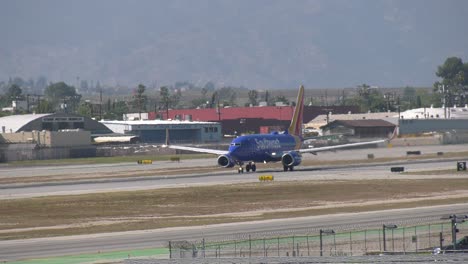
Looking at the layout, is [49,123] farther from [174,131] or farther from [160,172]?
[160,172]

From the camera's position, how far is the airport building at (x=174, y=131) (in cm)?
18675

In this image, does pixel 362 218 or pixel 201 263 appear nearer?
pixel 201 263

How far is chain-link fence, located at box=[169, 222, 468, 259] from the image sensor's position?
46156 mm

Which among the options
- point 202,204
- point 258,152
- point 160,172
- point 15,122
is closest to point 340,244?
point 202,204

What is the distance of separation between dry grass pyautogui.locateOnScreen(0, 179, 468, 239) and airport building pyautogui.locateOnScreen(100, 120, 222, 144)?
97583 millimetres

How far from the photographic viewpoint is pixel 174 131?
187 metres

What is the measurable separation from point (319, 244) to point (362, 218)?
1473cm

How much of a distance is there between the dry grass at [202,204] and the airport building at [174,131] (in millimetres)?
97583

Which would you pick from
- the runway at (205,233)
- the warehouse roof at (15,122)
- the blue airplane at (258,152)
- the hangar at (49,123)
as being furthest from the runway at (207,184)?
the warehouse roof at (15,122)

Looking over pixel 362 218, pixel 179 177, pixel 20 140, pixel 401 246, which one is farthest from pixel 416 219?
pixel 20 140

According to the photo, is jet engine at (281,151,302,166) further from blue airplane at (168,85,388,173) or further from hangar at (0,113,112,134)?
hangar at (0,113,112,134)

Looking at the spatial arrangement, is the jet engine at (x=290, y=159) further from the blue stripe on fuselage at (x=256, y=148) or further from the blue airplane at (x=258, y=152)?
the blue stripe on fuselage at (x=256, y=148)

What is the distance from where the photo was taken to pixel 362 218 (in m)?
62.9

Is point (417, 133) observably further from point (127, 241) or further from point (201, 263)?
point (201, 263)
